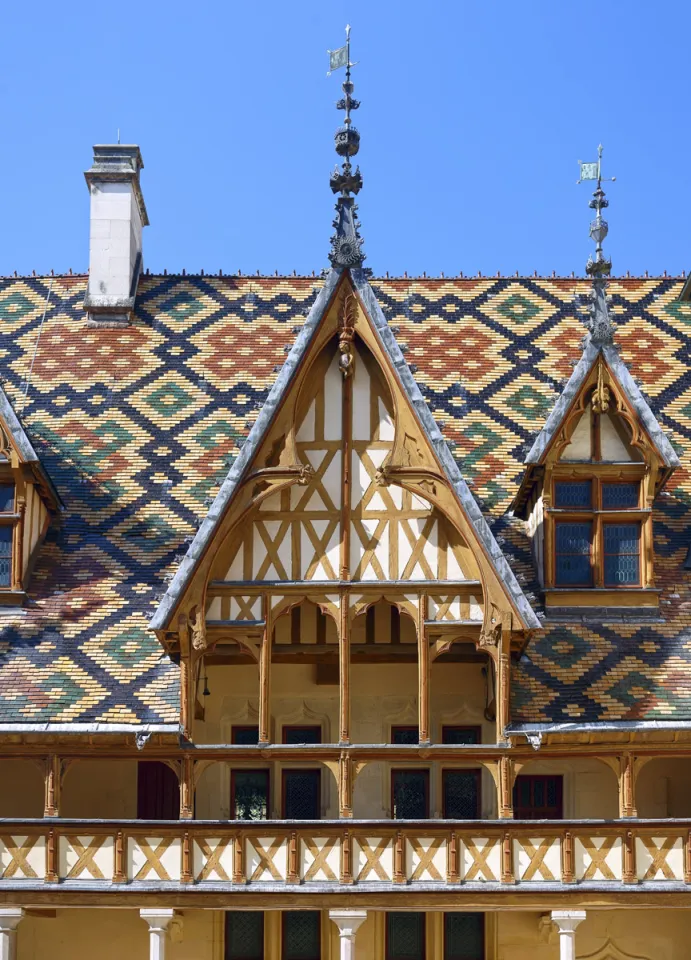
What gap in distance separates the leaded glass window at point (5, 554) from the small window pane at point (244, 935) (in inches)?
185

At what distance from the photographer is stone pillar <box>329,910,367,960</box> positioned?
18.0 metres

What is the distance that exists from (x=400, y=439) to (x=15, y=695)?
16.5ft

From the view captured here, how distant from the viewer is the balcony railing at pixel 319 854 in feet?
59.2

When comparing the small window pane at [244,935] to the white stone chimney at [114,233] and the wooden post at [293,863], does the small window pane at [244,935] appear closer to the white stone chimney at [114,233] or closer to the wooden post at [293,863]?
the wooden post at [293,863]

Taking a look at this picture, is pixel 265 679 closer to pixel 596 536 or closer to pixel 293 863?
pixel 293 863

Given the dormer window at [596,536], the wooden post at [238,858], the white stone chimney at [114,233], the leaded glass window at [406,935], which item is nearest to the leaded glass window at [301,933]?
the leaded glass window at [406,935]

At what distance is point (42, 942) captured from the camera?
19375mm

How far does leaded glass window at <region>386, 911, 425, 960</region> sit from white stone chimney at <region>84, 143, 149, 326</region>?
9.65 m

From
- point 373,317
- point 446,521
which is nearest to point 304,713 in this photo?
point 446,521

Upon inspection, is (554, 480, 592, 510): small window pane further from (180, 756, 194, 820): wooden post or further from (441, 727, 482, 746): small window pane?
(180, 756, 194, 820): wooden post

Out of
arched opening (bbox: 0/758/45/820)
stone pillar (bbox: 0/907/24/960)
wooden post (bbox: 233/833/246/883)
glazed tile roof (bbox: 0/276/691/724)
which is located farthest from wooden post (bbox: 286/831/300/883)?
arched opening (bbox: 0/758/45/820)

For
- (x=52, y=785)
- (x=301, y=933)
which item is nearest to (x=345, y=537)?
(x=52, y=785)

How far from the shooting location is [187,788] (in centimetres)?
1823

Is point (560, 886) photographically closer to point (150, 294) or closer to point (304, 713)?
point (304, 713)
